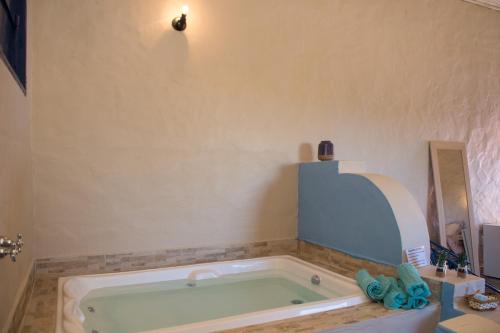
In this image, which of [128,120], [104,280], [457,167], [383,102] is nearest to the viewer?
[104,280]

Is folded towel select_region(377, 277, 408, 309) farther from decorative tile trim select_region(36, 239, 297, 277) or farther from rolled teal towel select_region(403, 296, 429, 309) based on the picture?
decorative tile trim select_region(36, 239, 297, 277)

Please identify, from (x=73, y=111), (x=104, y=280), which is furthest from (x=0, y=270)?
(x=73, y=111)

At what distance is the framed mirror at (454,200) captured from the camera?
4.09 metres

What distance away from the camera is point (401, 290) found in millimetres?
2051

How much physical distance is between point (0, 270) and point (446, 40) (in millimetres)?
4782

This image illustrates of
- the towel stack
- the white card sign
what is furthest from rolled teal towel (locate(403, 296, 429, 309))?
the white card sign

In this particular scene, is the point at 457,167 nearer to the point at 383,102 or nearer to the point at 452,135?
the point at 452,135

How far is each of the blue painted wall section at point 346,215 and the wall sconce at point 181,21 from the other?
60.6 inches

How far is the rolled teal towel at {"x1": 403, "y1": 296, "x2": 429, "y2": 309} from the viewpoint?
1.98 m

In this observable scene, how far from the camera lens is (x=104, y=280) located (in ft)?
7.76

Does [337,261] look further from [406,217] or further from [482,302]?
[482,302]

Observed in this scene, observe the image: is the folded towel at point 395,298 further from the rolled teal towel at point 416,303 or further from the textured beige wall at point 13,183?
the textured beige wall at point 13,183

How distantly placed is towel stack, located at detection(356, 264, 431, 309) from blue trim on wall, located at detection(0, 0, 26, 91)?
2.10 metres

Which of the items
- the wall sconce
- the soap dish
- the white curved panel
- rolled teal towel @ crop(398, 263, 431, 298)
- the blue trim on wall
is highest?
the wall sconce
